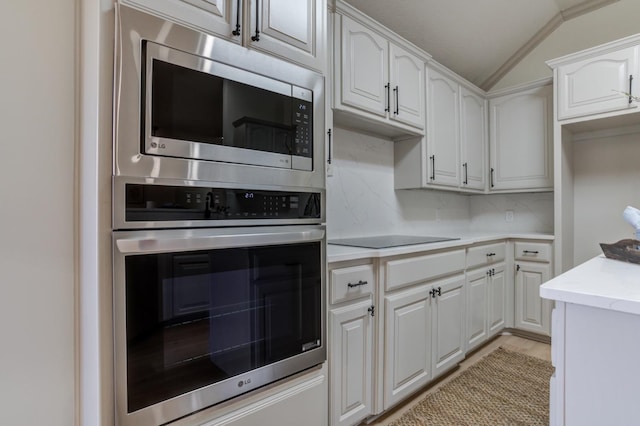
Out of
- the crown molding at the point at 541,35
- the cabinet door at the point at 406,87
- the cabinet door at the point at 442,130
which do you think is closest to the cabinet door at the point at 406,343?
the cabinet door at the point at 442,130

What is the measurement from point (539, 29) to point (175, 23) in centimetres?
→ 338

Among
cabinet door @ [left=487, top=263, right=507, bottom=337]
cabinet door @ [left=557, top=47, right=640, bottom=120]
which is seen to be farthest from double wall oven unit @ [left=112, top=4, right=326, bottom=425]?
cabinet door @ [left=557, top=47, right=640, bottom=120]

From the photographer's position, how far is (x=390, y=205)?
2.61 metres

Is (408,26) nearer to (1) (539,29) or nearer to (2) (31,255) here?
(1) (539,29)

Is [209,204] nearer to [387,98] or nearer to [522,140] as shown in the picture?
[387,98]

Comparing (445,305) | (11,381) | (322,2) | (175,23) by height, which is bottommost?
(445,305)

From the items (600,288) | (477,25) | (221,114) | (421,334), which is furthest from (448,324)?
(477,25)

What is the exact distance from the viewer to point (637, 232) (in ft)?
4.15

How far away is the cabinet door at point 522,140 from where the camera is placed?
2.91 metres

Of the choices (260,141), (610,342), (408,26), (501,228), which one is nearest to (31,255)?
(260,141)

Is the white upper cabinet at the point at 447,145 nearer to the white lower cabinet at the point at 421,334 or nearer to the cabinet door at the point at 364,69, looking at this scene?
the cabinet door at the point at 364,69

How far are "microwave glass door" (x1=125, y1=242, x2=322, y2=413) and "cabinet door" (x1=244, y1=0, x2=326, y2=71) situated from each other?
69cm

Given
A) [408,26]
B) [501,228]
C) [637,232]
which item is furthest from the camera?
[501,228]

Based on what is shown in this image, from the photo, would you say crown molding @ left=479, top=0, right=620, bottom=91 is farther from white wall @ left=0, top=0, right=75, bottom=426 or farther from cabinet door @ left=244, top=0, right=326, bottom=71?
white wall @ left=0, top=0, right=75, bottom=426
